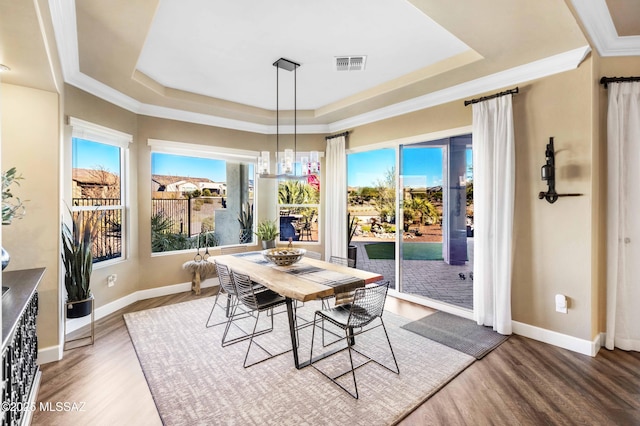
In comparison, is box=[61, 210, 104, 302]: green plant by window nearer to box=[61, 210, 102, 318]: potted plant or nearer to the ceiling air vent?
box=[61, 210, 102, 318]: potted plant

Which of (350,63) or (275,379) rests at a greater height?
(350,63)

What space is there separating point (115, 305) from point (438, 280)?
4.26 m

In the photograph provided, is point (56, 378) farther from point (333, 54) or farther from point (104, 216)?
point (333, 54)

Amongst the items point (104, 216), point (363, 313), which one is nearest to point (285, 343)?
point (363, 313)

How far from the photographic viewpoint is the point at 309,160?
144 inches

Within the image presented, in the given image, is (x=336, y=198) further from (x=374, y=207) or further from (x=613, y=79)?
(x=613, y=79)

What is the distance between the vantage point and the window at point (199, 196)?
474cm

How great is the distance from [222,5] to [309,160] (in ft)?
5.50

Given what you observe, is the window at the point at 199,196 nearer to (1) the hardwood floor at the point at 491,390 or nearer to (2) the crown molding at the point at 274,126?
(2) the crown molding at the point at 274,126

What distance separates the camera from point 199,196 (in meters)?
5.18

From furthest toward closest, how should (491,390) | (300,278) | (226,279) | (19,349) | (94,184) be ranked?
(94,184)
(226,279)
(300,278)
(491,390)
(19,349)

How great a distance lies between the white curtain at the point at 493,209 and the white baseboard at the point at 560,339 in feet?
0.46

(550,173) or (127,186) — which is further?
(127,186)

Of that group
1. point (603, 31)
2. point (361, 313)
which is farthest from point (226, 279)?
point (603, 31)
